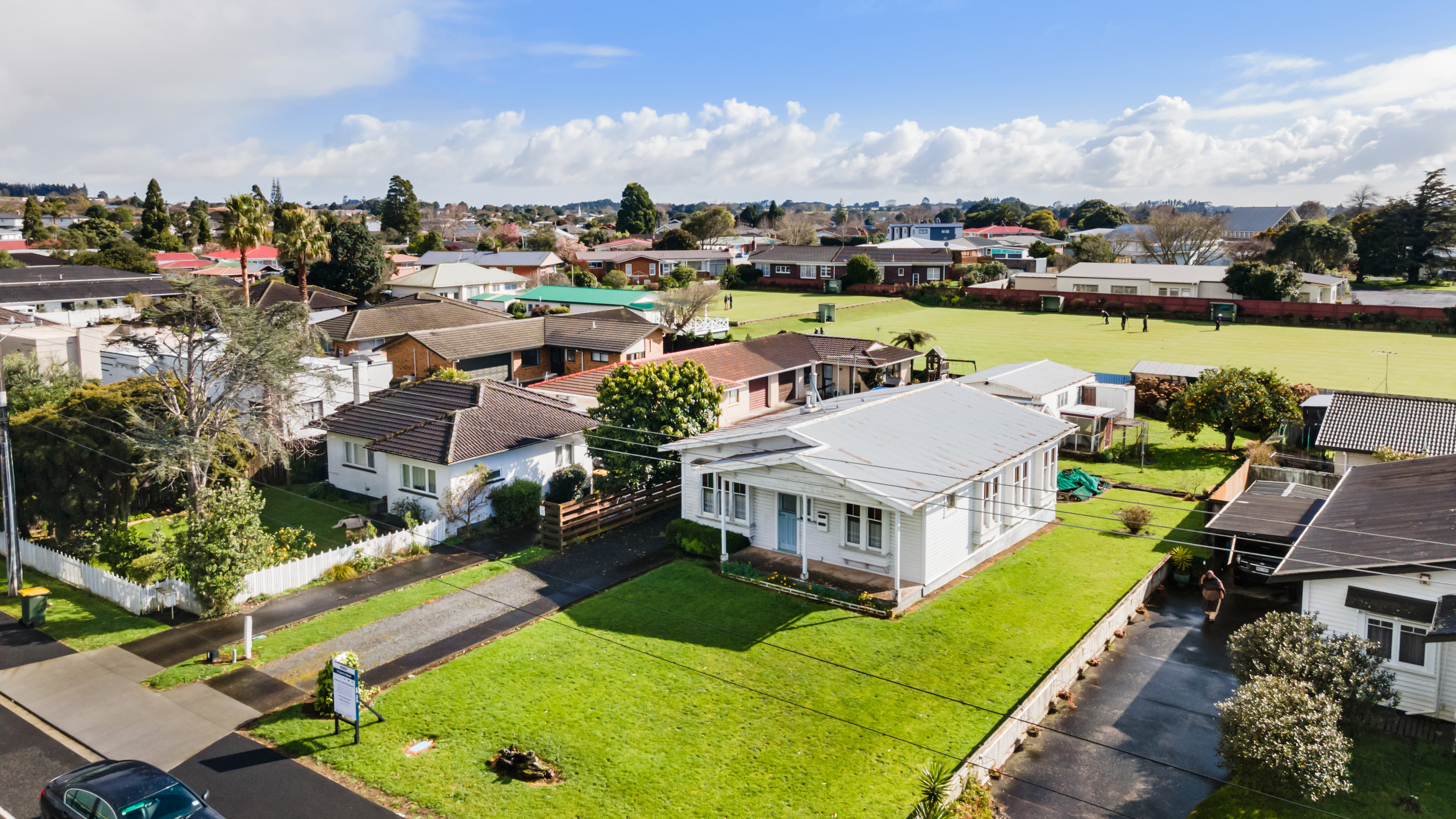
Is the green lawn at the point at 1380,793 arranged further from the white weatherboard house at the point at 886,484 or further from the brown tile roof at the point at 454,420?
the brown tile roof at the point at 454,420

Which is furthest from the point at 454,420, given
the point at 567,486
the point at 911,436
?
the point at 911,436

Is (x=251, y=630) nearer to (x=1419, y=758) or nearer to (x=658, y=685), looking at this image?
(x=658, y=685)

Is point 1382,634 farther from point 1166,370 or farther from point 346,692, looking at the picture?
point 1166,370

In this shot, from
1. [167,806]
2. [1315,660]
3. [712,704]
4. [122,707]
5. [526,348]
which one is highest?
[526,348]

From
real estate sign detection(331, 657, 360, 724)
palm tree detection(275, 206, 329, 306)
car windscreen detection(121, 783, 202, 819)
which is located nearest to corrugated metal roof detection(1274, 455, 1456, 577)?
real estate sign detection(331, 657, 360, 724)

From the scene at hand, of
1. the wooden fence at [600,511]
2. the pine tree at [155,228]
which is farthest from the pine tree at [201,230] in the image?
the wooden fence at [600,511]

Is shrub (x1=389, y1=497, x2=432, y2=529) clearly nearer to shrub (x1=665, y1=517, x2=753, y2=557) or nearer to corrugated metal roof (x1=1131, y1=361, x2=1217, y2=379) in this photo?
shrub (x1=665, y1=517, x2=753, y2=557)
